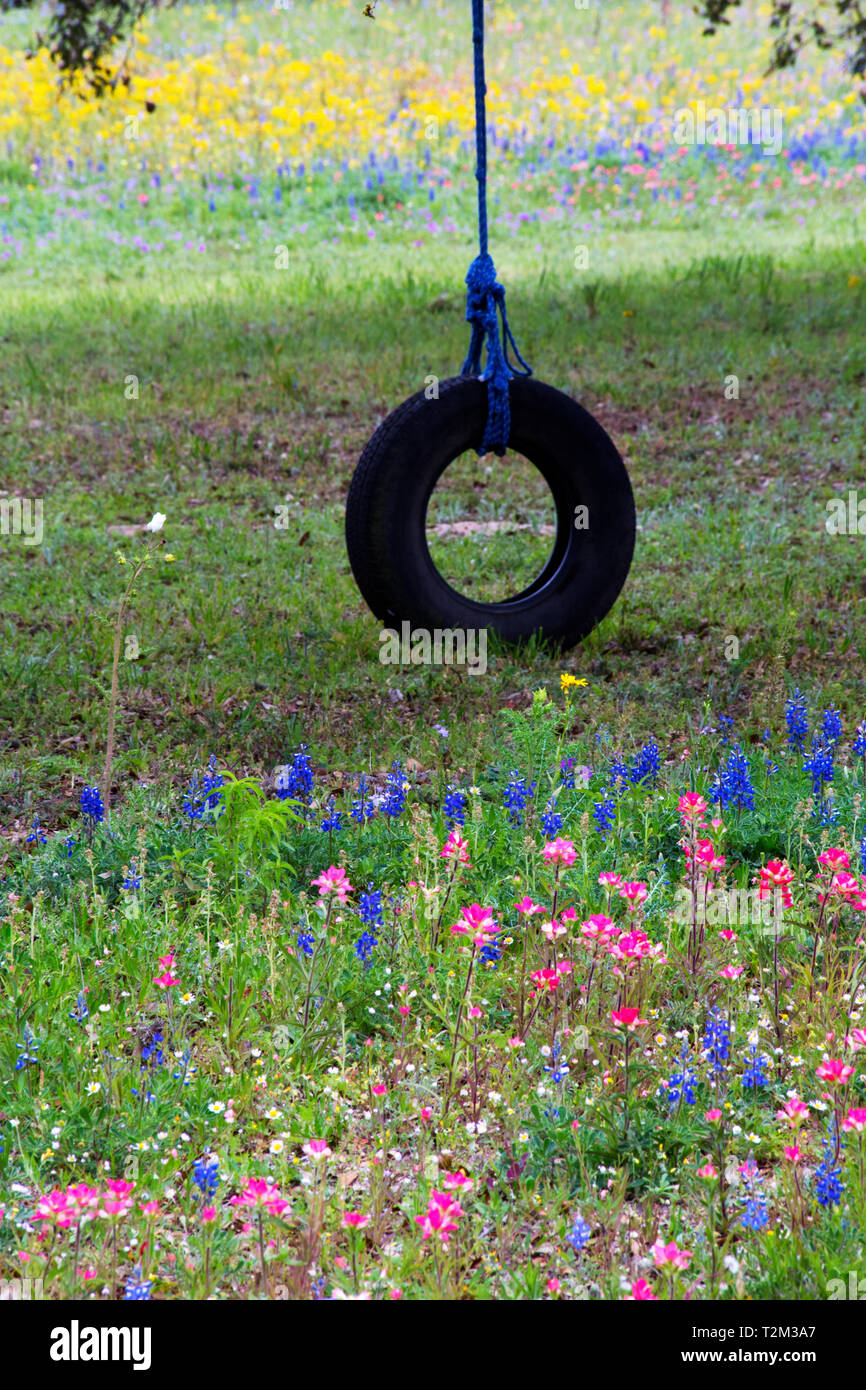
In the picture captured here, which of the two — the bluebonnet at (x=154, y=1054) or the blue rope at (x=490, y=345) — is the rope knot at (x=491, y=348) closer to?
the blue rope at (x=490, y=345)

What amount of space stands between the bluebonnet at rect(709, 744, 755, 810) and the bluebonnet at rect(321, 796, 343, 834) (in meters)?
1.24

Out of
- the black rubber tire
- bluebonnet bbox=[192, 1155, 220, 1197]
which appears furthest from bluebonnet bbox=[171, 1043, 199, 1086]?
the black rubber tire

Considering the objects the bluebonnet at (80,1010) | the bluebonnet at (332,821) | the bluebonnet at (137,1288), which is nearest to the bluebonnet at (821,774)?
the bluebonnet at (332,821)

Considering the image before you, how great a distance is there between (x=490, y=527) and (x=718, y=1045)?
551 cm

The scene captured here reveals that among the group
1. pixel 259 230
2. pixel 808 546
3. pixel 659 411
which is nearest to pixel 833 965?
pixel 808 546

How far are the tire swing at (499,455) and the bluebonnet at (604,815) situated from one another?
1.73 meters

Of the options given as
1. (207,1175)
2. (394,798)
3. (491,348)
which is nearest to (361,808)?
(394,798)

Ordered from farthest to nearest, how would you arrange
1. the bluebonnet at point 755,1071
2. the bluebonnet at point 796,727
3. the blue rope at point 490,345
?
the blue rope at point 490,345 < the bluebonnet at point 796,727 < the bluebonnet at point 755,1071

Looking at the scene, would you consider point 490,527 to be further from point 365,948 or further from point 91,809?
point 365,948

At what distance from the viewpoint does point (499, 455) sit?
5453 millimetres

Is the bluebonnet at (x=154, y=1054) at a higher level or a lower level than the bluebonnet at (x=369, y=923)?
lower

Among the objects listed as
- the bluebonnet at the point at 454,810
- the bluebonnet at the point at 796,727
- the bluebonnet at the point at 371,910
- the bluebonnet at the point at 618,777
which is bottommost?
the bluebonnet at the point at 371,910

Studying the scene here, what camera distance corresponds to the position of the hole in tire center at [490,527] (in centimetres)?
710

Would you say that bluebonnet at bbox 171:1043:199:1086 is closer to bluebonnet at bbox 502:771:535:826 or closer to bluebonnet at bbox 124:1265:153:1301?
bluebonnet at bbox 124:1265:153:1301
